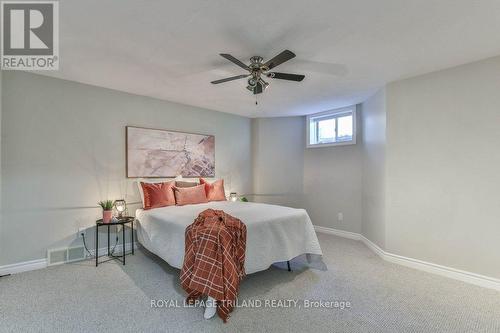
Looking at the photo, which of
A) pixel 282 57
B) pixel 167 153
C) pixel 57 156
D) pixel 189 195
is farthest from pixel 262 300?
pixel 57 156

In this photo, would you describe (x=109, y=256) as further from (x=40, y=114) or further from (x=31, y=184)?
(x=40, y=114)

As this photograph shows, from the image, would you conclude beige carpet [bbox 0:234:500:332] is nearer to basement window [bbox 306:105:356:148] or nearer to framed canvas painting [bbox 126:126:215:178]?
framed canvas painting [bbox 126:126:215:178]

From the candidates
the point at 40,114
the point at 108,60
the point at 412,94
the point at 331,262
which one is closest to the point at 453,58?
the point at 412,94

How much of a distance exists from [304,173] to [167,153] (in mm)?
2755

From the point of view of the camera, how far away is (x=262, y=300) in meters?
2.24

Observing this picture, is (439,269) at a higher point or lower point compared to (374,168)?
lower

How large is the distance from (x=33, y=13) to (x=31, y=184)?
201 cm

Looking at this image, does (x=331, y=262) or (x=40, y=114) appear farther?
(x=331, y=262)

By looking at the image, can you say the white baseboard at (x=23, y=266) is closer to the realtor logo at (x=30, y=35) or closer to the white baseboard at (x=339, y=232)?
the realtor logo at (x=30, y=35)

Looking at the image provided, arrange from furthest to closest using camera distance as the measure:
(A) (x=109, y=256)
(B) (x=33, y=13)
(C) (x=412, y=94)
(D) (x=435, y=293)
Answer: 1. (A) (x=109, y=256)
2. (C) (x=412, y=94)
3. (D) (x=435, y=293)
4. (B) (x=33, y=13)

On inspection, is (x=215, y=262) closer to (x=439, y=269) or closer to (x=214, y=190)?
(x=214, y=190)

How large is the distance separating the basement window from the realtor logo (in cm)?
416

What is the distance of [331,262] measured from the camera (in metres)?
3.17

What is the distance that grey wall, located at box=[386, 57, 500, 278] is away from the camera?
2555mm
